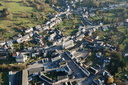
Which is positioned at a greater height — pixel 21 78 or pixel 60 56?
pixel 60 56

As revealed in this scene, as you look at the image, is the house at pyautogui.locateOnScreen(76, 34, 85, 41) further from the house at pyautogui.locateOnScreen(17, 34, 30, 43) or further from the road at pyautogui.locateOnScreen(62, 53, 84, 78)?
the house at pyautogui.locateOnScreen(17, 34, 30, 43)

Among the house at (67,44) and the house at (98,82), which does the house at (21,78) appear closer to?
the house at (67,44)

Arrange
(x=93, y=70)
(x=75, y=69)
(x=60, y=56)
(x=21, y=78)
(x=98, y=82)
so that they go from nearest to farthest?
(x=98, y=82), (x=21, y=78), (x=93, y=70), (x=75, y=69), (x=60, y=56)

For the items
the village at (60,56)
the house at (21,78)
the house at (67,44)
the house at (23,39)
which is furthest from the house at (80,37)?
the house at (21,78)

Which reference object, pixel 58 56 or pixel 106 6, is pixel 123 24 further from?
pixel 58 56

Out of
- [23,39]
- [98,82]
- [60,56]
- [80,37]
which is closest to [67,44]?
[60,56]

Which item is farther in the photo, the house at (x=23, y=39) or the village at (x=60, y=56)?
the house at (x=23, y=39)

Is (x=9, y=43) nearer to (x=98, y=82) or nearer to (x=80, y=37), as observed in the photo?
(x=80, y=37)

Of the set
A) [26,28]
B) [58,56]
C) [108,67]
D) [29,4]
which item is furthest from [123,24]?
[29,4]

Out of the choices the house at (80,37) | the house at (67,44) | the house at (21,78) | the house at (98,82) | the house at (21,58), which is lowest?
the house at (98,82)
